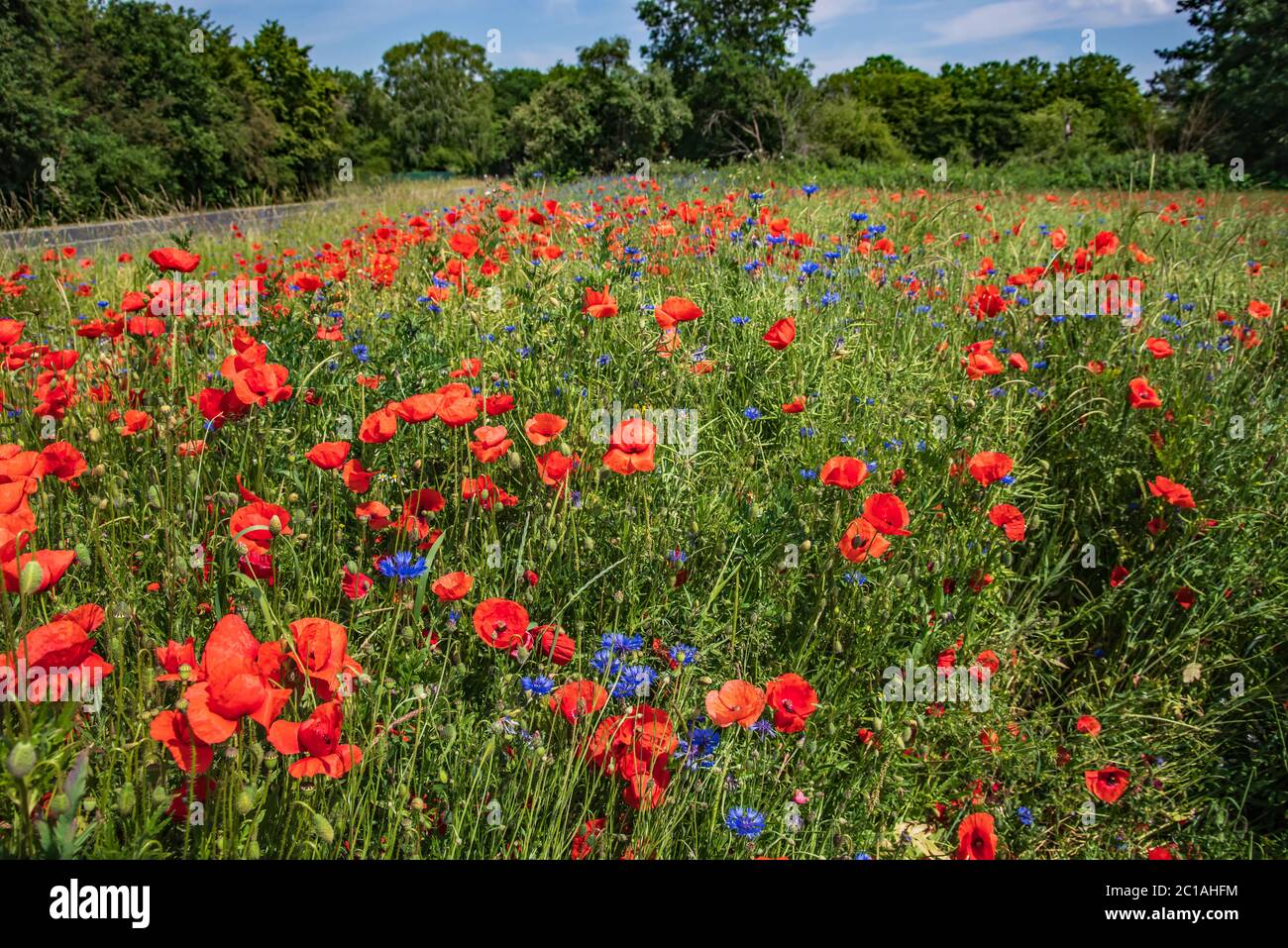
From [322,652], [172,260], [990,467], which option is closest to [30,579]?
[322,652]

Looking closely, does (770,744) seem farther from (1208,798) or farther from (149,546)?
(149,546)

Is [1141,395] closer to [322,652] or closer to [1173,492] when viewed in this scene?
[1173,492]

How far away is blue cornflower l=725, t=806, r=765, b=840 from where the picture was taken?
1.26 meters

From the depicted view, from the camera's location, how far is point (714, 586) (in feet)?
5.53

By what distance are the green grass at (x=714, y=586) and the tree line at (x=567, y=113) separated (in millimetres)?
7282

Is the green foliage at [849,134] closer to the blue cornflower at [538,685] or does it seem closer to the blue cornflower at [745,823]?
the blue cornflower at [538,685]

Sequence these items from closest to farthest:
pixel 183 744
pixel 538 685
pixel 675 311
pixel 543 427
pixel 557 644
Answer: pixel 183 744, pixel 538 685, pixel 557 644, pixel 543 427, pixel 675 311

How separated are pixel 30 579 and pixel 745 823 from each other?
42.4 inches

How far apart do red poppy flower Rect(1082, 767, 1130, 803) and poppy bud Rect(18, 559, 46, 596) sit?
6.79 ft

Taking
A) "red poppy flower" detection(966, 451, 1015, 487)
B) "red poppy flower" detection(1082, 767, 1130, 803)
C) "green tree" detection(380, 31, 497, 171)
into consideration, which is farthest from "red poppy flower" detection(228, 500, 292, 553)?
"green tree" detection(380, 31, 497, 171)

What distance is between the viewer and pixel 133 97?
785 inches

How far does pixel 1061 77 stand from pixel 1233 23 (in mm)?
16359

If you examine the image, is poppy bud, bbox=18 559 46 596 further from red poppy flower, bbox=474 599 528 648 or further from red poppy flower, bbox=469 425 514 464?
red poppy flower, bbox=469 425 514 464
